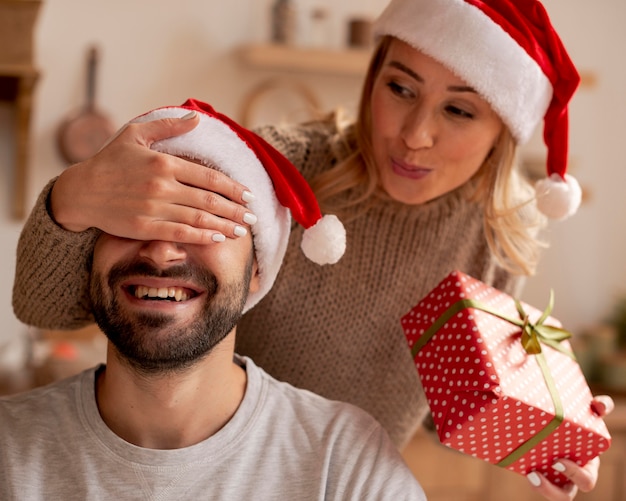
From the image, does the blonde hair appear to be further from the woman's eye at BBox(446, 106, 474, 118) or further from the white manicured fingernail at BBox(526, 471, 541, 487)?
the white manicured fingernail at BBox(526, 471, 541, 487)

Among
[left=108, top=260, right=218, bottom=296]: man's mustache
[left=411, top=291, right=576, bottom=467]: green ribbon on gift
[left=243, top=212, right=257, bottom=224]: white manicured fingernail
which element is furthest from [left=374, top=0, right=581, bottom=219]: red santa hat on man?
[left=108, top=260, right=218, bottom=296]: man's mustache

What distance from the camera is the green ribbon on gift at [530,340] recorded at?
50.1 inches

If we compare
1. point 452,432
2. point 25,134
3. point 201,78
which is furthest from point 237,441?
point 201,78

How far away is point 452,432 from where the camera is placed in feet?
4.10

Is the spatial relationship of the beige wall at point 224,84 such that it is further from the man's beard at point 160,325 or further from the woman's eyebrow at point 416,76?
the man's beard at point 160,325

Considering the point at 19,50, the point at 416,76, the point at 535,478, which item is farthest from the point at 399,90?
the point at 19,50

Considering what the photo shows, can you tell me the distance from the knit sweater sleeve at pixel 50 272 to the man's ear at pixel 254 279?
9.8 inches

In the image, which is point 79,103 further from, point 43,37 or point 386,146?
point 386,146

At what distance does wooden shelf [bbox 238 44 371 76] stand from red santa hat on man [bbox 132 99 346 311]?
1.72 m

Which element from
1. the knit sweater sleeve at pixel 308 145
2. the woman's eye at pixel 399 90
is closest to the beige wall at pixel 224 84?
the knit sweater sleeve at pixel 308 145

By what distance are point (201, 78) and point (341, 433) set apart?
2014 mm

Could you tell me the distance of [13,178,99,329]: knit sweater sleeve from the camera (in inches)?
50.6

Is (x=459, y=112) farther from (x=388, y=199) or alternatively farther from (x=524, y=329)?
(x=524, y=329)

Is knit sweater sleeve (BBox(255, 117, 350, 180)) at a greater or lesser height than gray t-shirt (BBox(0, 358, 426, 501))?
greater
